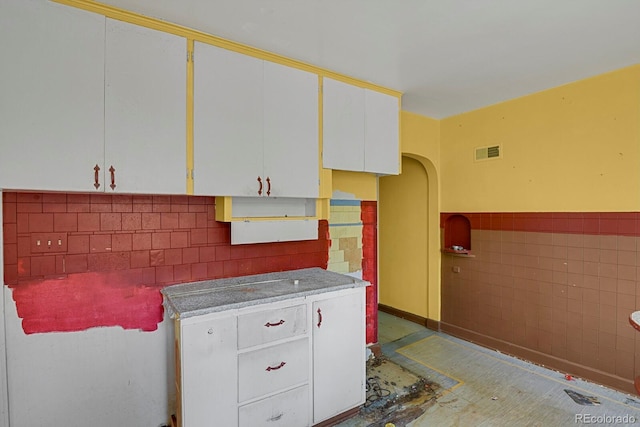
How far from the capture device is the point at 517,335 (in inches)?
132

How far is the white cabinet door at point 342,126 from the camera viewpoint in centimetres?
269

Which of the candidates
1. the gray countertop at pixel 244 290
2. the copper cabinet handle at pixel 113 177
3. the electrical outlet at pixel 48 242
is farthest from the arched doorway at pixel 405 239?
the electrical outlet at pixel 48 242

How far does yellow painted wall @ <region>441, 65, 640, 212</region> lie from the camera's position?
265 centimetres

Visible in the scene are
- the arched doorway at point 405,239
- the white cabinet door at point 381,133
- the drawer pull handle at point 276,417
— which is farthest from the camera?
the arched doorway at point 405,239

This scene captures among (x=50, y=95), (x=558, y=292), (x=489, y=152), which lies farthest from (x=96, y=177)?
(x=558, y=292)

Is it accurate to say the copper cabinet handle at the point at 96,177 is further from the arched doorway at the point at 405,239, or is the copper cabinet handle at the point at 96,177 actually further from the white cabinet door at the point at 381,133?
the arched doorway at the point at 405,239

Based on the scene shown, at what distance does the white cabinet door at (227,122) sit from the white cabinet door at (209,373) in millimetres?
894

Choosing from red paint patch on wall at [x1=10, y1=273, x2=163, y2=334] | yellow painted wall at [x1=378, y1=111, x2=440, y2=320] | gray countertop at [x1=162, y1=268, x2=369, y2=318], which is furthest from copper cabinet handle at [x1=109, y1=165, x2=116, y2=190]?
yellow painted wall at [x1=378, y1=111, x2=440, y2=320]

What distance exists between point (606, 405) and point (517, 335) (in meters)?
0.91

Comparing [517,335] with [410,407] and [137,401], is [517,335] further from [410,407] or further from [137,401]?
[137,401]

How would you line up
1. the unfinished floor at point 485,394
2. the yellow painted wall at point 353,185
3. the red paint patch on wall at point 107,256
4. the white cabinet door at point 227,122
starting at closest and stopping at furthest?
1. the red paint patch on wall at point 107,256
2. the white cabinet door at point 227,122
3. the unfinished floor at point 485,394
4. the yellow painted wall at point 353,185

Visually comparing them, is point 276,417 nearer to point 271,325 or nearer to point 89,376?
point 271,325

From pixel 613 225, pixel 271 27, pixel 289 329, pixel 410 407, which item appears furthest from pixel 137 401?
pixel 613 225

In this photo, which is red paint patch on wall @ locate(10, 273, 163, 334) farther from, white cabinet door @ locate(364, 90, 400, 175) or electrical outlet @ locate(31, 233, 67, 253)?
white cabinet door @ locate(364, 90, 400, 175)
